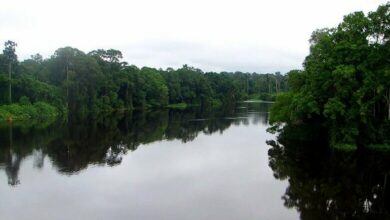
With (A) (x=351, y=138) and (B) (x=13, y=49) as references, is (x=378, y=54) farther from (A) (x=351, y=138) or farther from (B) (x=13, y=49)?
(B) (x=13, y=49)

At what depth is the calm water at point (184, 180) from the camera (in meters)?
21.3

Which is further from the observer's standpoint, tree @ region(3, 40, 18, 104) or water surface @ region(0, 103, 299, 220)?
tree @ region(3, 40, 18, 104)

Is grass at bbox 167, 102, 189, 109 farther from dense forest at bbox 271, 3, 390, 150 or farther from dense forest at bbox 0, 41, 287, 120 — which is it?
dense forest at bbox 271, 3, 390, 150

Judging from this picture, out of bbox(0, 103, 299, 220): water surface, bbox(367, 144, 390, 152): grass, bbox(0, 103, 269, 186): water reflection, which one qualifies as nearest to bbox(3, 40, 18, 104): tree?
bbox(0, 103, 269, 186): water reflection

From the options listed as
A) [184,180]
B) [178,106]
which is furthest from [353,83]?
[178,106]

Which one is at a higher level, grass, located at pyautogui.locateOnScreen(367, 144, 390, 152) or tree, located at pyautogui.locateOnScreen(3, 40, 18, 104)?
tree, located at pyautogui.locateOnScreen(3, 40, 18, 104)

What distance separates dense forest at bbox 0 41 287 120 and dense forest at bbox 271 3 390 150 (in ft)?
168

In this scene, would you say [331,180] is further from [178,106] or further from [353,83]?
[178,106]

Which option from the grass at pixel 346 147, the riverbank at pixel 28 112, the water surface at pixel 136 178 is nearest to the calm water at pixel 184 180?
the water surface at pixel 136 178

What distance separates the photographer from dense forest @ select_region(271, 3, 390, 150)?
35938mm

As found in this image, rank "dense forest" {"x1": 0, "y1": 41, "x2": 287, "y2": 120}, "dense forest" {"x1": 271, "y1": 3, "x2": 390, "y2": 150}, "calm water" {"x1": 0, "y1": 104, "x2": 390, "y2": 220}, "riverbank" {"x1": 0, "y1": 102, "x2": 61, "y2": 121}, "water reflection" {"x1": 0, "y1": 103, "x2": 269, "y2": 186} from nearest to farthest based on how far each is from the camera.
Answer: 1. "calm water" {"x1": 0, "y1": 104, "x2": 390, "y2": 220}
2. "water reflection" {"x1": 0, "y1": 103, "x2": 269, "y2": 186}
3. "dense forest" {"x1": 271, "y1": 3, "x2": 390, "y2": 150}
4. "riverbank" {"x1": 0, "y1": 102, "x2": 61, "y2": 121}
5. "dense forest" {"x1": 0, "y1": 41, "x2": 287, "y2": 120}

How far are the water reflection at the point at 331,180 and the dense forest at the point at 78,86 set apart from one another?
50283 mm

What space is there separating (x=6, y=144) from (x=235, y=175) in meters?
24.4

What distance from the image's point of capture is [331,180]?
27859 mm
